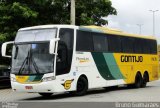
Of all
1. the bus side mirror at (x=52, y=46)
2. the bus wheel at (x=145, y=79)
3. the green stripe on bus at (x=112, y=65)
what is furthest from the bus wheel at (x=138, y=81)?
the bus side mirror at (x=52, y=46)

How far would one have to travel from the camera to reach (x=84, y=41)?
76.2ft

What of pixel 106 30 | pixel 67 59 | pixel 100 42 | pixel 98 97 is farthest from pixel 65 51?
pixel 106 30

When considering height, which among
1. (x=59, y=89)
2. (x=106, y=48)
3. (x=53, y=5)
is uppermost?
(x=53, y=5)

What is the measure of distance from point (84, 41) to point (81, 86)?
6.60ft

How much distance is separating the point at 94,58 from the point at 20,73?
13.9 ft

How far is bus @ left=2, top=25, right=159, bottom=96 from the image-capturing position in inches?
821

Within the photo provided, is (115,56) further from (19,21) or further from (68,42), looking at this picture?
(19,21)

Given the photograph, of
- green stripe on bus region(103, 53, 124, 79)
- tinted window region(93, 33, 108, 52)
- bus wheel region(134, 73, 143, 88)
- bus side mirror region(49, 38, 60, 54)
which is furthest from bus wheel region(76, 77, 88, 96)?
bus wheel region(134, 73, 143, 88)

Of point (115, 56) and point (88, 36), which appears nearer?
point (88, 36)

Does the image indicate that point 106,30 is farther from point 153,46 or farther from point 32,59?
point 153,46

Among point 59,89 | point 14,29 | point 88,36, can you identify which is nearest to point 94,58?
point 88,36

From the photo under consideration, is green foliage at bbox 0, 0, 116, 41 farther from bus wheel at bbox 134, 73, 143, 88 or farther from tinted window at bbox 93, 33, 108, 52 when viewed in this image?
tinted window at bbox 93, 33, 108, 52

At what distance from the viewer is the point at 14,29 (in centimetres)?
3253

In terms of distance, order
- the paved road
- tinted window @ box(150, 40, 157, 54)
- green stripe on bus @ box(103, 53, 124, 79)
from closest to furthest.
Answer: the paved road → green stripe on bus @ box(103, 53, 124, 79) → tinted window @ box(150, 40, 157, 54)
